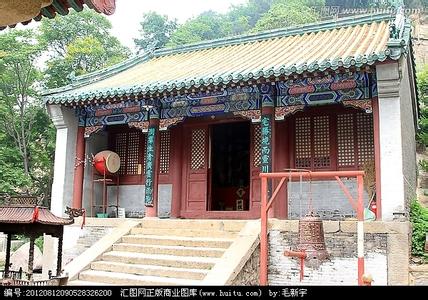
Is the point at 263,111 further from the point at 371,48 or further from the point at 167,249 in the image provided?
the point at 167,249

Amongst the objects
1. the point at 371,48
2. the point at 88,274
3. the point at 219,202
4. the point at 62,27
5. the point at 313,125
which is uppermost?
the point at 62,27

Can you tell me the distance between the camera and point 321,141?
32.4 ft

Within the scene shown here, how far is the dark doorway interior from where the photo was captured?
13582mm

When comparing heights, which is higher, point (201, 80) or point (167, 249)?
point (201, 80)

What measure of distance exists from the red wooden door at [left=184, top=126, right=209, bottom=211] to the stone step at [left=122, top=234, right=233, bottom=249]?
2303 mm

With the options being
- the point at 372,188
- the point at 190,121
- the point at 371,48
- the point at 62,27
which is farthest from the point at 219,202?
the point at 62,27

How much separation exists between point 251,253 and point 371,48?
486 cm

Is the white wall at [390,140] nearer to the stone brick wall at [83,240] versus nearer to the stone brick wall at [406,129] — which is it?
the stone brick wall at [406,129]

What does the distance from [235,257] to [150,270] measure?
55.0 inches

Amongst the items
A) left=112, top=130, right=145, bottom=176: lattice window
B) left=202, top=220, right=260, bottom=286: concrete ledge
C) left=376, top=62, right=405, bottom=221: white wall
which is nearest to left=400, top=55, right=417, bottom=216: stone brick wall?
left=376, top=62, right=405, bottom=221: white wall

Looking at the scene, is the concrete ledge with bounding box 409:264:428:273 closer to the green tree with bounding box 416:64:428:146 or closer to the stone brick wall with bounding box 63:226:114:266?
the stone brick wall with bounding box 63:226:114:266

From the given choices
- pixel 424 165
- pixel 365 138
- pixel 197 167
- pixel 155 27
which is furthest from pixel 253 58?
pixel 155 27

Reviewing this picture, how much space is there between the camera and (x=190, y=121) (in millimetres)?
11188

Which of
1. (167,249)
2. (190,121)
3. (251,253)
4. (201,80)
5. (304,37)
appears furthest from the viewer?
(304,37)
